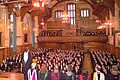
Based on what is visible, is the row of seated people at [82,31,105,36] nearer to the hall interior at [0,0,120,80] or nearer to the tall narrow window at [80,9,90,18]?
the hall interior at [0,0,120,80]

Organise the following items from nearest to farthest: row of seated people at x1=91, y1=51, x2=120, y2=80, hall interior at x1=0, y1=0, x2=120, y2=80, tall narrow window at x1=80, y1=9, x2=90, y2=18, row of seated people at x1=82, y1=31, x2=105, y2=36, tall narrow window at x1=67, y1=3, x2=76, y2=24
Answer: row of seated people at x1=91, y1=51, x2=120, y2=80, hall interior at x1=0, y1=0, x2=120, y2=80, row of seated people at x1=82, y1=31, x2=105, y2=36, tall narrow window at x1=80, y1=9, x2=90, y2=18, tall narrow window at x1=67, y1=3, x2=76, y2=24

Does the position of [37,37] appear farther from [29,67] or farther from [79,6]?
[29,67]

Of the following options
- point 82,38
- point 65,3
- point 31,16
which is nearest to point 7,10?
point 31,16

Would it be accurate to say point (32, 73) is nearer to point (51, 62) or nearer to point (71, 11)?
point (51, 62)

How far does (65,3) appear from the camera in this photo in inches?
1410

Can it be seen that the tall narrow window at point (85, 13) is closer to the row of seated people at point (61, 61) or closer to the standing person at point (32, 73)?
the row of seated people at point (61, 61)

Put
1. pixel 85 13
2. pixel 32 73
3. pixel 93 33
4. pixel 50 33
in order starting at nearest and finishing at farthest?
pixel 32 73 < pixel 93 33 < pixel 50 33 < pixel 85 13

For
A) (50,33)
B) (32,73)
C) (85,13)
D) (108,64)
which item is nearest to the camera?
(32,73)

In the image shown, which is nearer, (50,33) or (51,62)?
(51,62)

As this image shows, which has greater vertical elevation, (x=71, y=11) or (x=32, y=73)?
(x=71, y=11)

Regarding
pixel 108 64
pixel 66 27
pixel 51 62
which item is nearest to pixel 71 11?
pixel 66 27

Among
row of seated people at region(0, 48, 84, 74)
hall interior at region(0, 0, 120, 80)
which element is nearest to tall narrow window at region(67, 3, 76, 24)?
hall interior at region(0, 0, 120, 80)

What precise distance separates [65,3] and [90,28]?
5.97 m

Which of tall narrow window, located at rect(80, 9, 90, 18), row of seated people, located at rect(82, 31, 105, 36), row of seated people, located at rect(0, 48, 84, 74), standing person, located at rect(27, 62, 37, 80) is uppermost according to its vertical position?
tall narrow window, located at rect(80, 9, 90, 18)
